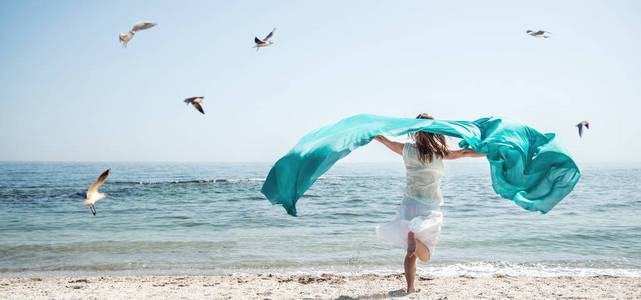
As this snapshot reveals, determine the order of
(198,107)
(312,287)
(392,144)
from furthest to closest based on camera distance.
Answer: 1. (198,107)
2. (312,287)
3. (392,144)

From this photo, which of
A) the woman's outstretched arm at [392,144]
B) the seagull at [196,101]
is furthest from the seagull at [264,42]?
the woman's outstretched arm at [392,144]

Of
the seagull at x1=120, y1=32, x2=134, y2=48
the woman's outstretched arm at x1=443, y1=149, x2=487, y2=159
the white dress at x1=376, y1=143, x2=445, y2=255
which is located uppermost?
the seagull at x1=120, y1=32, x2=134, y2=48

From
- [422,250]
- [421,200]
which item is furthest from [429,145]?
[422,250]

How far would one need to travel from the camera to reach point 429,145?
14.7 feet

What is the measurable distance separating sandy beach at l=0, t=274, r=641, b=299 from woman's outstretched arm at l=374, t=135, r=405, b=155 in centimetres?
171

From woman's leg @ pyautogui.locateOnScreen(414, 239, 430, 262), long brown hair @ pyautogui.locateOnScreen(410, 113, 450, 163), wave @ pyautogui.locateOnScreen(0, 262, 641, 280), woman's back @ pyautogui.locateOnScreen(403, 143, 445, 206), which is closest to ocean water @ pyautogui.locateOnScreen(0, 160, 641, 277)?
wave @ pyautogui.locateOnScreen(0, 262, 641, 280)

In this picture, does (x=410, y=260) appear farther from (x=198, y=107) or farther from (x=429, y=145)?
(x=198, y=107)

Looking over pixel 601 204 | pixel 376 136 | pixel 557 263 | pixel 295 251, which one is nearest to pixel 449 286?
pixel 376 136

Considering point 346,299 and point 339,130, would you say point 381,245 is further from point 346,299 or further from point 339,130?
point 339,130

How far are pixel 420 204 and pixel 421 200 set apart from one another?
44 mm

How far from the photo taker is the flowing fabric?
4348 mm

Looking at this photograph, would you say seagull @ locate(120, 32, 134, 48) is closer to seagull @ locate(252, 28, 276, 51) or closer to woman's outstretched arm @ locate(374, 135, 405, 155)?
seagull @ locate(252, 28, 276, 51)

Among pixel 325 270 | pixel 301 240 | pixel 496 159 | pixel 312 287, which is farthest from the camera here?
pixel 301 240

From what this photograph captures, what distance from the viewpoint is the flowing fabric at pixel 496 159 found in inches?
171
